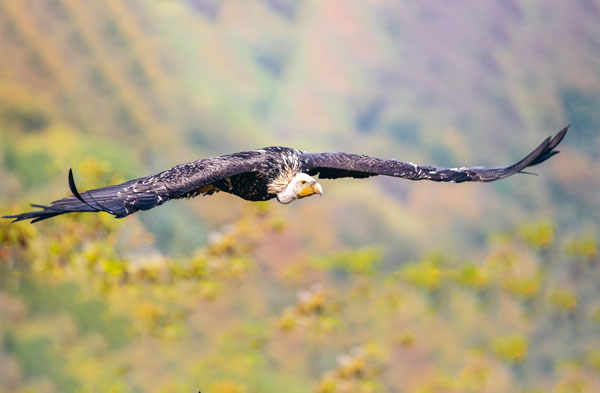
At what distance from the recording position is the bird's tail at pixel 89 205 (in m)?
6.89

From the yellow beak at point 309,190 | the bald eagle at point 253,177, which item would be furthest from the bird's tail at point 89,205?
the yellow beak at point 309,190

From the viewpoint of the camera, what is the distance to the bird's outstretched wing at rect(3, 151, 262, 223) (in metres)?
7.12

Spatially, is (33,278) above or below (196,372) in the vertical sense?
above

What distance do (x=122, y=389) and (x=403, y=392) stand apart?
199 inches

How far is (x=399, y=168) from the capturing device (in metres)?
9.49

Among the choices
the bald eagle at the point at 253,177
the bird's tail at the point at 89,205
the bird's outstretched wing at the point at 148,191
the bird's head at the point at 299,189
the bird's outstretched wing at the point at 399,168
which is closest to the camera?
the bird's tail at the point at 89,205

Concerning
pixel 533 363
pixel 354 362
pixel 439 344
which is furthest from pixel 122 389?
pixel 533 363

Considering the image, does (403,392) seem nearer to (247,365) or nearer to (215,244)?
(247,365)

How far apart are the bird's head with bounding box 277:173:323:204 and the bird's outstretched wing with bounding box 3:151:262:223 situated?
66cm

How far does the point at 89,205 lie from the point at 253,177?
2.12 m

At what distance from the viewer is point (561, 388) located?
1852 cm

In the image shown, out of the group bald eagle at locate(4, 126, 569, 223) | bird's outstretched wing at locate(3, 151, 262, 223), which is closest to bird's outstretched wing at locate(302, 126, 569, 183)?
bald eagle at locate(4, 126, 569, 223)

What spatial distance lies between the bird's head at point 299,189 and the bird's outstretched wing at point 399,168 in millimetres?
352

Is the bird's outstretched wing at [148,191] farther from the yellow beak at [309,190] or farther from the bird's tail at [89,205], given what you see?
the yellow beak at [309,190]
